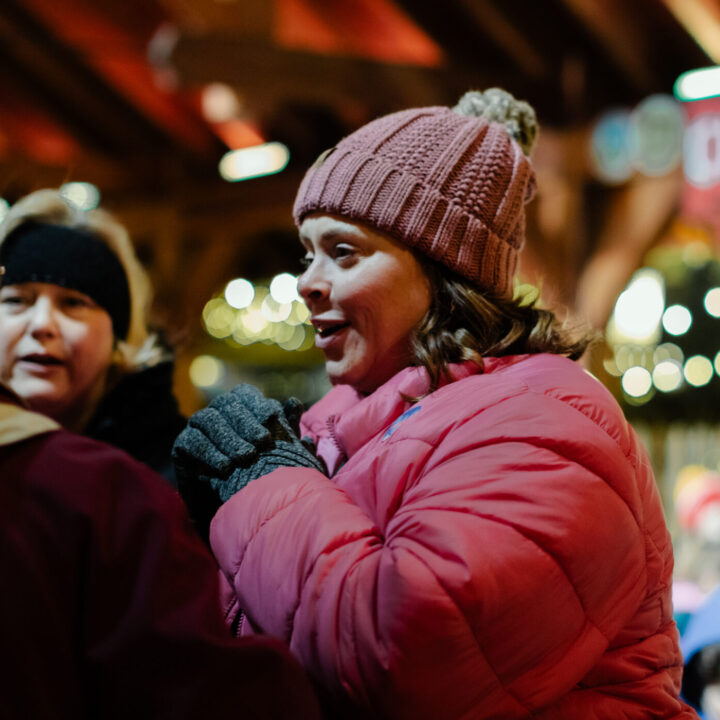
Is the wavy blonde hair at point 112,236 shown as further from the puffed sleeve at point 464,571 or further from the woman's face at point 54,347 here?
the puffed sleeve at point 464,571

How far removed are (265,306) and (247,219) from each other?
206 centimetres

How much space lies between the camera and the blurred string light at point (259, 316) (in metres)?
8.49

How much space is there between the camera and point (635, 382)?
6.05 metres

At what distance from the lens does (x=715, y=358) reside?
19.4 feet

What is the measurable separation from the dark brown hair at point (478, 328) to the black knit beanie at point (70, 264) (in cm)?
86

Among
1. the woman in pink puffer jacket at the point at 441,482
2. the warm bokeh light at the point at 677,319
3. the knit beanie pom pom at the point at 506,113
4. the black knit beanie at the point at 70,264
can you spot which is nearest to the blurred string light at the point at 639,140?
the warm bokeh light at the point at 677,319

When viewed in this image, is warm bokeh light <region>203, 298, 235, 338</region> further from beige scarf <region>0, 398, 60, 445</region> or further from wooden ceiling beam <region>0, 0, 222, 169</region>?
beige scarf <region>0, 398, 60, 445</region>

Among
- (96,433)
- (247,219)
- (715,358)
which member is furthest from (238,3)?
(715,358)

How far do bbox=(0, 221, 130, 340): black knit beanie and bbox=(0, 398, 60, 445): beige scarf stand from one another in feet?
3.65

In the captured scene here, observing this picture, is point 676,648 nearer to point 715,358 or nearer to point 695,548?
point 695,548

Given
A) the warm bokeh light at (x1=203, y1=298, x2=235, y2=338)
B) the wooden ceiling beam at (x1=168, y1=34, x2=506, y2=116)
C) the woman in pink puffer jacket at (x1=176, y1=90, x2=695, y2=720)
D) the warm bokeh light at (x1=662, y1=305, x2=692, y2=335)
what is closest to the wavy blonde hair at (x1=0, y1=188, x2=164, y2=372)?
the woman in pink puffer jacket at (x1=176, y1=90, x2=695, y2=720)

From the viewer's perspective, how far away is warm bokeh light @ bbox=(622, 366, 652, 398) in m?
6.04

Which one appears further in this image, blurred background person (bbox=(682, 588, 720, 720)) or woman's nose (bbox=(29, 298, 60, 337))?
blurred background person (bbox=(682, 588, 720, 720))

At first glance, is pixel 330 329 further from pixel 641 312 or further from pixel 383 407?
pixel 641 312
